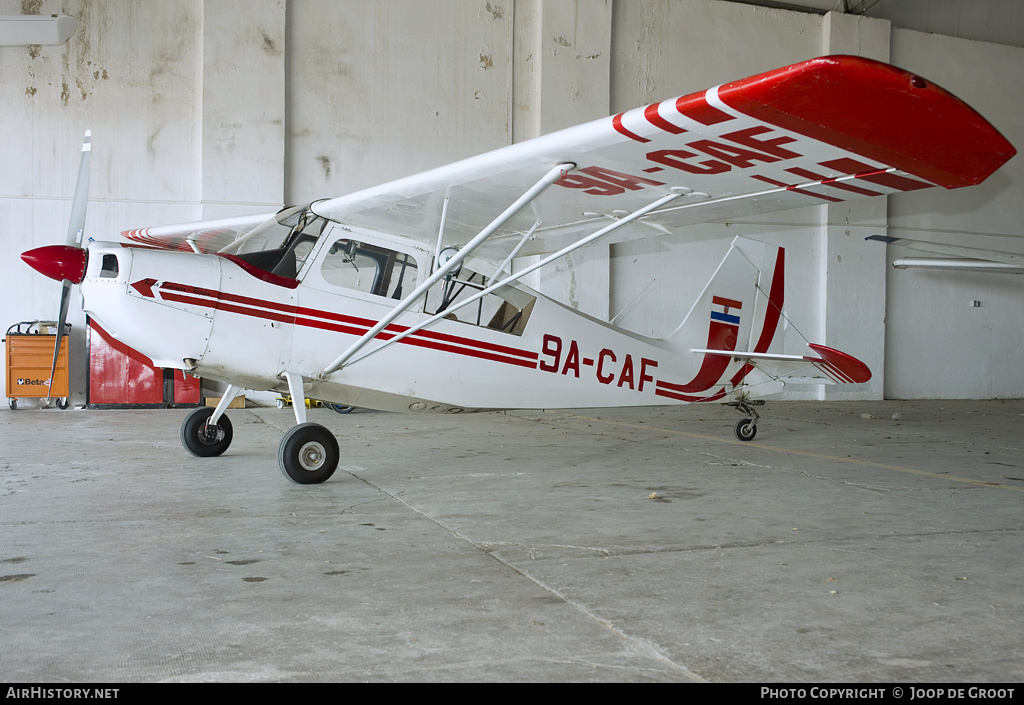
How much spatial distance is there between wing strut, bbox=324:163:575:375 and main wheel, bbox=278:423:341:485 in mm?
557

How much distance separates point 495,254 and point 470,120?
6955 millimetres

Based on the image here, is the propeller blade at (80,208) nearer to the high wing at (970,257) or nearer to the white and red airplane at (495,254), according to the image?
the white and red airplane at (495,254)

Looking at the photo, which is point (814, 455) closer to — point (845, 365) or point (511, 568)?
point (845, 365)

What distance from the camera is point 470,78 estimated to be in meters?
14.3

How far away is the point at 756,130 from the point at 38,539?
163 inches

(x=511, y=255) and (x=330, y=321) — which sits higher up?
(x=511, y=255)

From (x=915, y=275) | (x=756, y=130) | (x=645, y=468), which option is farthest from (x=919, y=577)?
(x=915, y=275)

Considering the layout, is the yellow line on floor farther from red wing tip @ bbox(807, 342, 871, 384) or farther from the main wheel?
the main wheel

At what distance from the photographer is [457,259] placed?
550 cm

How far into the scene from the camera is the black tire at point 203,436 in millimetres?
6891

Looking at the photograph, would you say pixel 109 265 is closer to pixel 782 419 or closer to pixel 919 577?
pixel 919 577

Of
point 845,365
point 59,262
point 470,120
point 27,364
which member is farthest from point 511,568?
point 470,120

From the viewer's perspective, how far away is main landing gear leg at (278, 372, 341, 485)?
5652 mm

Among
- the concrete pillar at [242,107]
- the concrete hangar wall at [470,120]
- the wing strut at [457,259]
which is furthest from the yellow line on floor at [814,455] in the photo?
the concrete pillar at [242,107]
